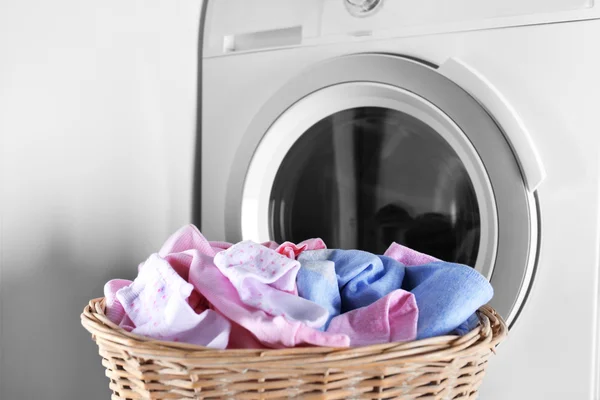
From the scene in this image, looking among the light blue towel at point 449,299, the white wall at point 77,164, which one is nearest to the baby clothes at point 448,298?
the light blue towel at point 449,299

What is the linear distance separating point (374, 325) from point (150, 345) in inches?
8.2

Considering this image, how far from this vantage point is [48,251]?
847 millimetres

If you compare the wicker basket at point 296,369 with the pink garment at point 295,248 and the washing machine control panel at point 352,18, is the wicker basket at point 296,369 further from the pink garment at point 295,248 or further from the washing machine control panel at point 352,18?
the washing machine control panel at point 352,18

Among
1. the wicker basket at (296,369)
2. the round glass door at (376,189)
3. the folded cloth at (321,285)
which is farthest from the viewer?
the round glass door at (376,189)

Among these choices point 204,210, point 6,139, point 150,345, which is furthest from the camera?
point 204,210

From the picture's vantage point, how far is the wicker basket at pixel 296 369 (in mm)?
523

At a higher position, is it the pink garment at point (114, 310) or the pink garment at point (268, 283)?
the pink garment at point (268, 283)

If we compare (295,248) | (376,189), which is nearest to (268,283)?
(295,248)

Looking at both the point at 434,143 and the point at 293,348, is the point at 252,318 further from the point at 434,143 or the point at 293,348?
the point at 434,143

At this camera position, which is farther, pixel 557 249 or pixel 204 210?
pixel 204 210

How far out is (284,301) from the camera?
23.5 inches

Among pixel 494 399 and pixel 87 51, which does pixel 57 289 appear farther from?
pixel 494 399

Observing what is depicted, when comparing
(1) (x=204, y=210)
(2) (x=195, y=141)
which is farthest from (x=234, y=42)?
(1) (x=204, y=210)

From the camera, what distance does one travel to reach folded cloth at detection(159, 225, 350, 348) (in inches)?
21.5
